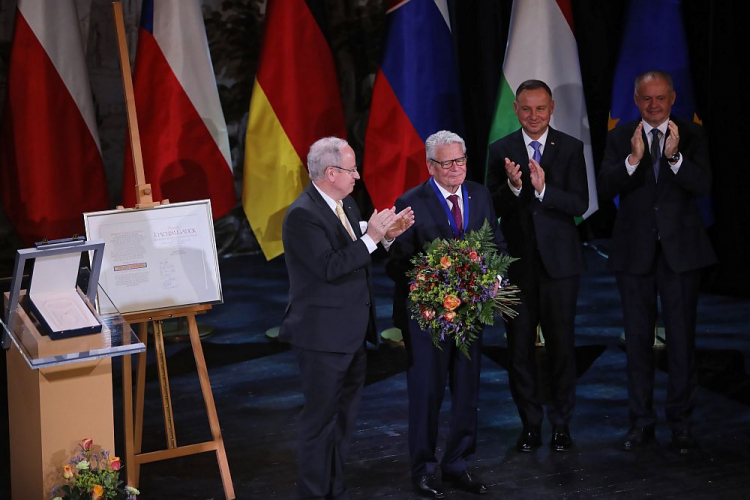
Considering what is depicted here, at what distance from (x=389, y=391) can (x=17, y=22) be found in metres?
3.12

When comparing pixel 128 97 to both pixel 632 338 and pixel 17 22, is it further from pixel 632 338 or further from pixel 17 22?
pixel 632 338

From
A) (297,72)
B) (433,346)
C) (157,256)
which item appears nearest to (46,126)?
(297,72)

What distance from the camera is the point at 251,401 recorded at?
18.5 feet

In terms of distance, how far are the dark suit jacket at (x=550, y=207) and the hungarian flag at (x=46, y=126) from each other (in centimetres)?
276

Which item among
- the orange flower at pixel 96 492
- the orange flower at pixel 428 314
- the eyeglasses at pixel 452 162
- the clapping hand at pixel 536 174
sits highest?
the eyeglasses at pixel 452 162

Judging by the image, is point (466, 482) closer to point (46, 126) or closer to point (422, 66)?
point (422, 66)

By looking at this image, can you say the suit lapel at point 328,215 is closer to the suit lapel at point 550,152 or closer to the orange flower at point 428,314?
the orange flower at point 428,314

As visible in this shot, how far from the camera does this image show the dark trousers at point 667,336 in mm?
4641

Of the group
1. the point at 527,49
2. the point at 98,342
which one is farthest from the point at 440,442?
the point at 527,49

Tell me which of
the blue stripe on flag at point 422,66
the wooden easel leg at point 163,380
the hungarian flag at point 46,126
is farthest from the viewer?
the blue stripe on flag at point 422,66

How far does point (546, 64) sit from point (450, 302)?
9.46ft

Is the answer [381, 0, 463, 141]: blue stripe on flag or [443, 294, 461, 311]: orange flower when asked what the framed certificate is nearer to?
[443, 294, 461, 311]: orange flower

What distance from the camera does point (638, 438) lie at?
15.5 ft

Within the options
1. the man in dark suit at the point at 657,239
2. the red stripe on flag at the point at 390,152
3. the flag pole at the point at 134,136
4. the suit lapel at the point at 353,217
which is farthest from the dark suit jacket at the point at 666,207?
the flag pole at the point at 134,136
